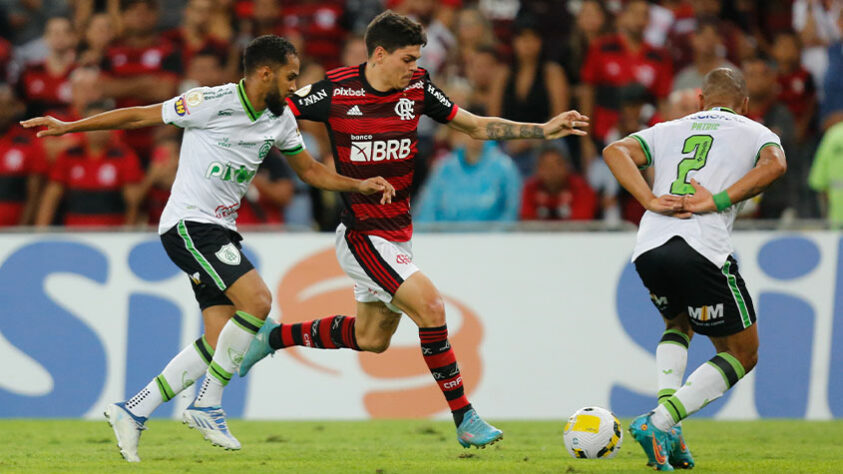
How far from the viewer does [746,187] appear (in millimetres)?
7109

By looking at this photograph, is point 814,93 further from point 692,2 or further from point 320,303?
point 320,303

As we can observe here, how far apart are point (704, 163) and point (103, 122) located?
361 cm

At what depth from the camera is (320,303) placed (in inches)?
440

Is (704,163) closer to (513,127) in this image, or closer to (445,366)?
(513,127)

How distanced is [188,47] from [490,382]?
5.68 meters

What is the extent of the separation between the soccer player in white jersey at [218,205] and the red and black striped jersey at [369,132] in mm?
158

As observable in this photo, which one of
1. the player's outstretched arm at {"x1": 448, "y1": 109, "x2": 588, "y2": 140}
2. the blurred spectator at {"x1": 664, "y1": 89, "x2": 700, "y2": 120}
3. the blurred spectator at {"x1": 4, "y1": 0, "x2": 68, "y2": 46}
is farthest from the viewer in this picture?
the blurred spectator at {"x1": 4, "y1": 0, "x2": 68, "y2": 46}

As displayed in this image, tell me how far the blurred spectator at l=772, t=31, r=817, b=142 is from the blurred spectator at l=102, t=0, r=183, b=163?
6.77 metres

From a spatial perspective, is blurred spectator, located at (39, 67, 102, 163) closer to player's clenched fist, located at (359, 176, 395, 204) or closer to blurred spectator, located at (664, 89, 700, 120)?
player's clenched fist, located at (359, 176, 395, 204)

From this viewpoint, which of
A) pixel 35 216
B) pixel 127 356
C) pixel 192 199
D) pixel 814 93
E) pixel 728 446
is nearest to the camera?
pixel 192 199

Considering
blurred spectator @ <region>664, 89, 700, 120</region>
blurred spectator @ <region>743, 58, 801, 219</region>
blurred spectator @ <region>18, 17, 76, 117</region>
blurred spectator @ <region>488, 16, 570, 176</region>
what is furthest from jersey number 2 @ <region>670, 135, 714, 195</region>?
blurred spectator @ <region>18, 17, 76, 117</region>

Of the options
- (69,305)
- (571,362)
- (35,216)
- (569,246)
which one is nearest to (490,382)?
(571,362)

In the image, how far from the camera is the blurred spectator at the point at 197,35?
45.3ft

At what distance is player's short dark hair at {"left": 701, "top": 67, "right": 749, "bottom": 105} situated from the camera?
7508 millimetres
